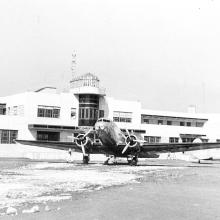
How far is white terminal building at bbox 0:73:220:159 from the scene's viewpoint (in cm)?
6731

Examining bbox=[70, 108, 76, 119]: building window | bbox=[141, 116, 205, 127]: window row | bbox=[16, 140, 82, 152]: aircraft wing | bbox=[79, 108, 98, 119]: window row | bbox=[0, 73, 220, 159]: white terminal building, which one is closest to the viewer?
bbox=[16, 140, 82, 152]: aircraft wing

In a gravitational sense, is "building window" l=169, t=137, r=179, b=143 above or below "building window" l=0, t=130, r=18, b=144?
above

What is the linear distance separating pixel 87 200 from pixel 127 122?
213 ft

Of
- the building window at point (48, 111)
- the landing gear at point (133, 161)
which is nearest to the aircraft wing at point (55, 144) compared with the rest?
the landing gear at point (133, 161)

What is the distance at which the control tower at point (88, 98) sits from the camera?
75250 millimetres

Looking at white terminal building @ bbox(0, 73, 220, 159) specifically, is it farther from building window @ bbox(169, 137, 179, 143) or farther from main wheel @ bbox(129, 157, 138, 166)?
main wheel @ bbox(129, 157, 138, 166)

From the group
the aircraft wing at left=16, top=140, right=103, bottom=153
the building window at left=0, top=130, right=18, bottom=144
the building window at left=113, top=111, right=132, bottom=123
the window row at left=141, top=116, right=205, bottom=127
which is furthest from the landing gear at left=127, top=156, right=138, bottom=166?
the window row at left=141, top=116, right=205, bottom=127

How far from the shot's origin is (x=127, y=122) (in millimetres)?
80500

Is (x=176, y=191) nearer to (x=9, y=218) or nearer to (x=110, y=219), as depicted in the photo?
(x=110, y=219)

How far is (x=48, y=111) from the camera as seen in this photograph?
7144 cm

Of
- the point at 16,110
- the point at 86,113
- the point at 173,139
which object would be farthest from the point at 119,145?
the point at 173,139

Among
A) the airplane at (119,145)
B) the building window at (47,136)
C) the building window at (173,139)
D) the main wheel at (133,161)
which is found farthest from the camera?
the building window at (173,139)

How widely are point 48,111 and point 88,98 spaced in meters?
8.16

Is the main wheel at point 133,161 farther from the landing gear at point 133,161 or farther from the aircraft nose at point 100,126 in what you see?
the aircraft nose at point 100,126
